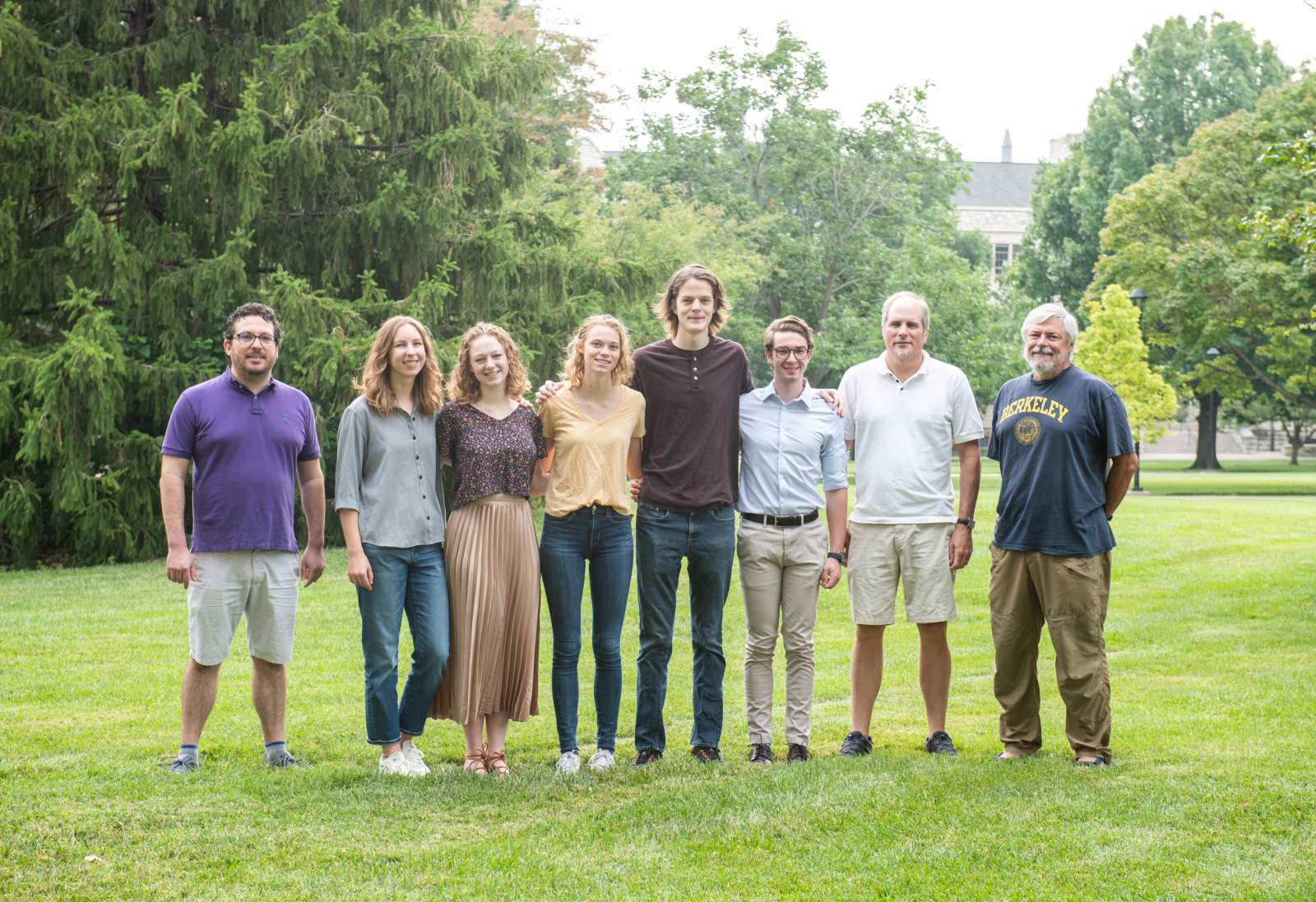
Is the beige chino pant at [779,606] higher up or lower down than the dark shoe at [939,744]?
higher up

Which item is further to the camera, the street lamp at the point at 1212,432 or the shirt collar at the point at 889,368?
the street lamp at the point at 1212,432

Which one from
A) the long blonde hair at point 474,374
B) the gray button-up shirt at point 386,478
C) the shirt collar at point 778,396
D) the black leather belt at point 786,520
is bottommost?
the black leather belt at point 786,520

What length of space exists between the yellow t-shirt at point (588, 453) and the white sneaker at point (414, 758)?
1.25 meters

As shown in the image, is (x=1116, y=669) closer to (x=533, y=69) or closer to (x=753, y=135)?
(x=533, y=69)

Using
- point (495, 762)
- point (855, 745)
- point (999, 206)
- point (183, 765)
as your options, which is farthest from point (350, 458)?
point (999, 206)

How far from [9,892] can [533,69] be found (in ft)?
56.1

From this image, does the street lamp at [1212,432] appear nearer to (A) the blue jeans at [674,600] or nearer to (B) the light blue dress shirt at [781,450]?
(B) the light blue dress shirt at [781,450]

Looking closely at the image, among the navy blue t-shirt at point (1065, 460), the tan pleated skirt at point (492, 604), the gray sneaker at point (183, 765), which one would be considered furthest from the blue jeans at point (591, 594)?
the navy blue t-shirt at point (1065, 460)

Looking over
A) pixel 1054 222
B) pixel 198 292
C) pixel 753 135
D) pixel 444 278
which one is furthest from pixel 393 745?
pixel 1054 222

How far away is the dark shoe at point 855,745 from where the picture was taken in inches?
246

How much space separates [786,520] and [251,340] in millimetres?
2488

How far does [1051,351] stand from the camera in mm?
5867

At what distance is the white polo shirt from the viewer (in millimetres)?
6117

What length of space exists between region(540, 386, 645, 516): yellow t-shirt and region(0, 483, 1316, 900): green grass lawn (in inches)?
48.1
